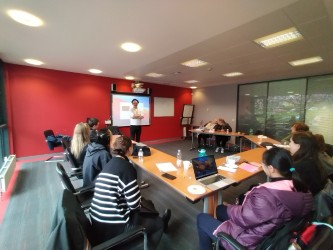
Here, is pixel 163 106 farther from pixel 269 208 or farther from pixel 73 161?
pixel 269 208

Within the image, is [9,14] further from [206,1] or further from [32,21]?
[206,1]

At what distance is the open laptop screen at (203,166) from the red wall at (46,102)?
4.73 m

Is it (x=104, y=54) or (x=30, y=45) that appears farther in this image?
(x=104, y=54)

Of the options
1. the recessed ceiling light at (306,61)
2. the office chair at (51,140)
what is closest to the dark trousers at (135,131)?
the office chair at (51,140)

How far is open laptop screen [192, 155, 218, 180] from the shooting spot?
5.97 feet

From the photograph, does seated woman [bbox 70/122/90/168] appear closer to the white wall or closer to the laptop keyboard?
the laptop keyboard

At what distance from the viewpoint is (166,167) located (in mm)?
2201

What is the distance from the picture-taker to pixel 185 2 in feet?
5.68

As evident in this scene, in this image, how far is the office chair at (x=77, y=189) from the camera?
159 centimetres

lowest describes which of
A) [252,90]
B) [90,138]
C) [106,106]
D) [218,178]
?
[218,178]

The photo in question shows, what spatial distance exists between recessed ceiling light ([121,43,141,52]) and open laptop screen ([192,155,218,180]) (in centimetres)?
231

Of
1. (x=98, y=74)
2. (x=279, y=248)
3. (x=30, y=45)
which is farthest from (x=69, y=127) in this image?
(x=279, y=248)

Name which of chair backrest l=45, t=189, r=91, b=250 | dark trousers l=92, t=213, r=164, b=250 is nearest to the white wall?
dark trousers l=92, t=213, r=164, b=250

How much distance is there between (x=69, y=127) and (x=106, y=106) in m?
1.37
